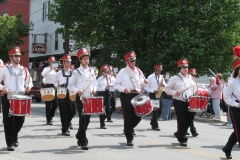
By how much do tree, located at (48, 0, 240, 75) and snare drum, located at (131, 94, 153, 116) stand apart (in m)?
11.0

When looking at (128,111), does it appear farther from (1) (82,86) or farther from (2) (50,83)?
(2) (50,83)

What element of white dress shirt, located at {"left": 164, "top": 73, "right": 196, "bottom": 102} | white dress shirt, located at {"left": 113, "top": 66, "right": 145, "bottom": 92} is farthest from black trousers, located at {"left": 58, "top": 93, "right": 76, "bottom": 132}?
white dress shirt, located at {"left": 164, "top": 73, "right": 196, "bottom": 102}

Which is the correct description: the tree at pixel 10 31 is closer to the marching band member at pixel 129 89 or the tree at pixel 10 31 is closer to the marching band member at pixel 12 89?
the marching band member at pixel 129 89

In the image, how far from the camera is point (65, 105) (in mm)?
12078

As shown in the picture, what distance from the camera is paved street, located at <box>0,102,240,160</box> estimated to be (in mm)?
9125

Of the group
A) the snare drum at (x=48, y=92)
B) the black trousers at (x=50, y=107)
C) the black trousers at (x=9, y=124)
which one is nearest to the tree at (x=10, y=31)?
the black trousers at (x=50, y=107)

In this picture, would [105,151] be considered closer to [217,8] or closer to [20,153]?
[20,153]

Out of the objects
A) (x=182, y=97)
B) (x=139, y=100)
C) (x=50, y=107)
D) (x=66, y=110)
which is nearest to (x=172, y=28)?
(x=50, y=107)

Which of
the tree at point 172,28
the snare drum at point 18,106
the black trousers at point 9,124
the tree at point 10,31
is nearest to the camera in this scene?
the snare drum at point 18,106

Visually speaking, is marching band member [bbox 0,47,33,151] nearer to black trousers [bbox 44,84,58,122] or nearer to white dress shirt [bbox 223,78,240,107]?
white dress shirt [bbox 223,78,240,107]

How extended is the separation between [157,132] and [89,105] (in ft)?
15.1

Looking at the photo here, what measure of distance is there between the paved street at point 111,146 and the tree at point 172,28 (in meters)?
7.72

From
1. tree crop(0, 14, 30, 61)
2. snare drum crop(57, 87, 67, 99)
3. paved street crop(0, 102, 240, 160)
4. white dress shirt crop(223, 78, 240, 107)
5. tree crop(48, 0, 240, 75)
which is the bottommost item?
paved street crop(0, 102, 240, 160)

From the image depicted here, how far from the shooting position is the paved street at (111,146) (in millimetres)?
9125
